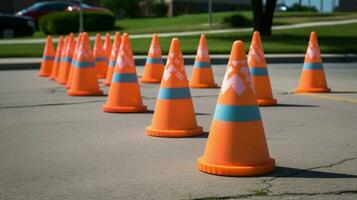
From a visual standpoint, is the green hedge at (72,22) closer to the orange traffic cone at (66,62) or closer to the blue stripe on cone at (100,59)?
the blue stripe on cone at (100,59)

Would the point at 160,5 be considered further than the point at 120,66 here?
Yes

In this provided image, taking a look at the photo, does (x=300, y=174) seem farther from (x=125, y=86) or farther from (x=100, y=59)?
(x=100, y=59)

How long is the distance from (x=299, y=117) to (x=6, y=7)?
55.0m

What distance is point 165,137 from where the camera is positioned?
7.03 m

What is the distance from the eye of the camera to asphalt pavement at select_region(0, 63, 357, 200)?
480 cm

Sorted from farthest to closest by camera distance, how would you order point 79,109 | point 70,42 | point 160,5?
point 160,5 < point 70,42 < point 79,109

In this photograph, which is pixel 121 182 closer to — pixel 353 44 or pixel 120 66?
pixel 120 66

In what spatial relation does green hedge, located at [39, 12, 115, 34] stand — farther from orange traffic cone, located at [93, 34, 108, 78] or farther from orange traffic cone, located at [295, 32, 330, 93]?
orange traffic cone, located at [295, 32, 330, 93]

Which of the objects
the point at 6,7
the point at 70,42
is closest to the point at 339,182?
the point at 70,42

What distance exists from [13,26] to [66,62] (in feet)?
73.5

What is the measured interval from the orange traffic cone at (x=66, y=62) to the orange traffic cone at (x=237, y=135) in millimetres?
8564

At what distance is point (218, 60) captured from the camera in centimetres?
1941

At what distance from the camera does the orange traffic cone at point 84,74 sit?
35.9ft

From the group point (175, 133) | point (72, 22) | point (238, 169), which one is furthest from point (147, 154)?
point (72, 22)
